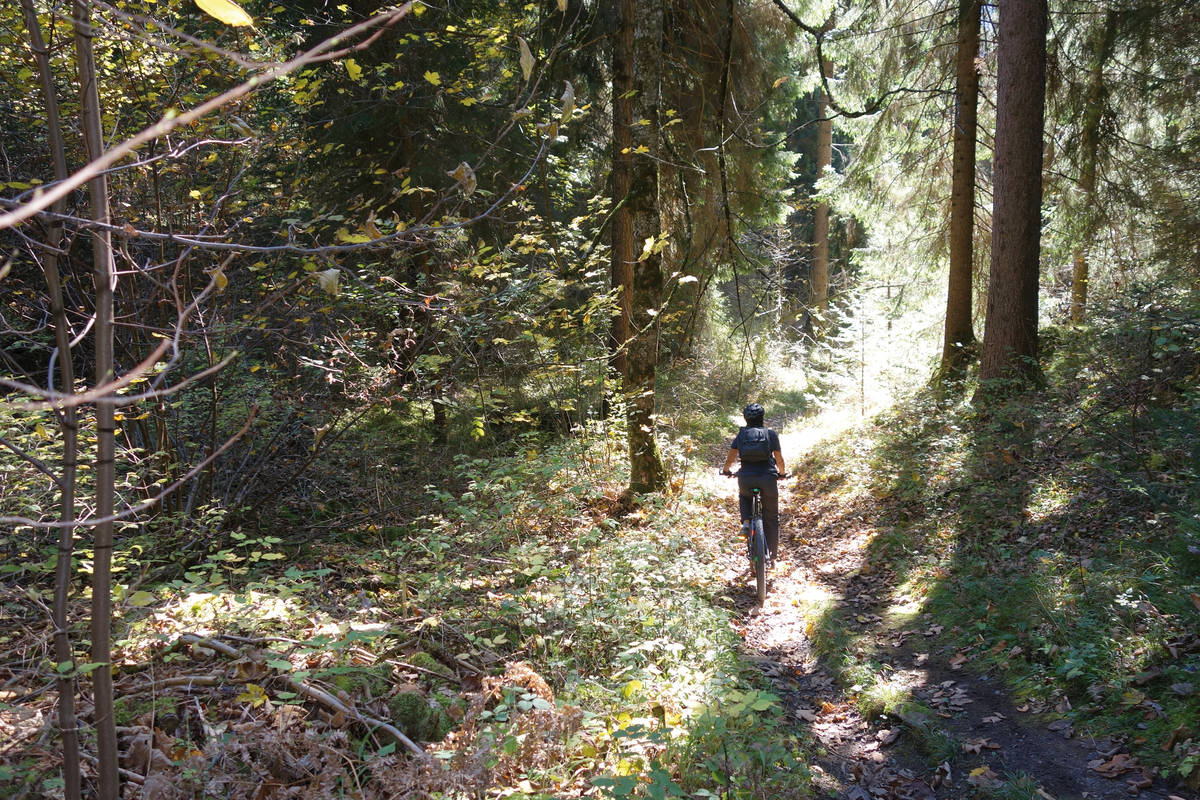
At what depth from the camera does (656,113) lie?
772 centimetres

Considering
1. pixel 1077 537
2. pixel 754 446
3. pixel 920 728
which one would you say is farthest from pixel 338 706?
pixel 1077 537

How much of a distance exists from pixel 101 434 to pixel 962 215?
12815 mm

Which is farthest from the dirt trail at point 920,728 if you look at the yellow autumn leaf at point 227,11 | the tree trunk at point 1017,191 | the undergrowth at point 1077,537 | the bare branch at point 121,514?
the yellow autumn leaf at point 227,11

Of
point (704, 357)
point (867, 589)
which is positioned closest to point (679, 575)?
point (867, 589)

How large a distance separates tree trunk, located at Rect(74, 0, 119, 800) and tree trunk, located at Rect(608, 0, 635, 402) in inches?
257

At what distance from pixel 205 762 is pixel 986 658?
17.0 feet

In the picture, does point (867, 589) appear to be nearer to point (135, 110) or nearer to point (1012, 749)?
point (1012, 749)

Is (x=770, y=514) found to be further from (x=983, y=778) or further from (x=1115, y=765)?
(x=1115, y=765)

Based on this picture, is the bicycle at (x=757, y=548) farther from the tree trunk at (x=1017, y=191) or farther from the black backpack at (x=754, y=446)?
the tree trunk at (x=1017, y=191)

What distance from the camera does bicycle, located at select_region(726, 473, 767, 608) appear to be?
7.06 m

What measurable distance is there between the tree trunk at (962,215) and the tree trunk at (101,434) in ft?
40.1

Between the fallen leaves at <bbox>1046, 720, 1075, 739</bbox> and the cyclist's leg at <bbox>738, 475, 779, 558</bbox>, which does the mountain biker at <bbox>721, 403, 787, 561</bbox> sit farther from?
the fallen leaves at <bbox>1046, 720, 1075, 739</bbox>

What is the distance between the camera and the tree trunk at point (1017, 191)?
8750 millimetres

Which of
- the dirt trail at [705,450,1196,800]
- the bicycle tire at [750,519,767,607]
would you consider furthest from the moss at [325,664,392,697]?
the bicycle tire at [750,519,767,607]
